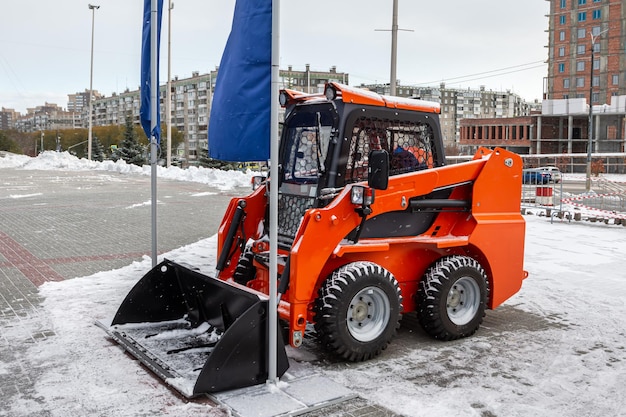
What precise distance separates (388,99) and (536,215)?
12.8 metres

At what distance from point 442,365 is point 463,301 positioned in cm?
107

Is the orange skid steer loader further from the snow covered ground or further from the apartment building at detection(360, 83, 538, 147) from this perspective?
the apartment building at detection(360, 83, 538, 147)

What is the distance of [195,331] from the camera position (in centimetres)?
617

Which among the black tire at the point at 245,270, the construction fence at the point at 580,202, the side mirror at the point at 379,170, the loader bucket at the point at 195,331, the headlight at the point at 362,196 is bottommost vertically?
the loader bucket at the point at 195,331

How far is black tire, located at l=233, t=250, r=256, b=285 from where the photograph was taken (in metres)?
6.58

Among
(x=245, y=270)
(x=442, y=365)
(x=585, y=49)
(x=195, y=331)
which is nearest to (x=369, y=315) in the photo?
(x=442, y=365)

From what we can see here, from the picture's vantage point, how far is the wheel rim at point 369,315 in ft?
18.6

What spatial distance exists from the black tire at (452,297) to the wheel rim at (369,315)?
65cm

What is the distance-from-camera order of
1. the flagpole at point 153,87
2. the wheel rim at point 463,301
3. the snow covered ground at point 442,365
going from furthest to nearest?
the flagpole at point 153,87 → the wheel rim at point 463,301 → the snow covered ground at point 442,365

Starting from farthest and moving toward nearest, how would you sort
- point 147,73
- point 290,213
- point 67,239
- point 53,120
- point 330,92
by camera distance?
1. point 53,120
2. point 67,239
3. point 147,73
4. point 290,213
5. point 330,92

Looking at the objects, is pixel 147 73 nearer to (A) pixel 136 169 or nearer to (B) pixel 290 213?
(B) pixel 290 213

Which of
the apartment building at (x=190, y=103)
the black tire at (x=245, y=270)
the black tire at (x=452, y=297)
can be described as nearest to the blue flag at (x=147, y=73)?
the black tire at (x=245, y=270)

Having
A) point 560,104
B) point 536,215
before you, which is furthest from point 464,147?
point 536,215

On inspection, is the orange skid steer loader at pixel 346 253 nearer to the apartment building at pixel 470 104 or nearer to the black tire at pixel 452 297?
the black tire at pixel 452 297
